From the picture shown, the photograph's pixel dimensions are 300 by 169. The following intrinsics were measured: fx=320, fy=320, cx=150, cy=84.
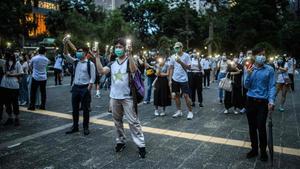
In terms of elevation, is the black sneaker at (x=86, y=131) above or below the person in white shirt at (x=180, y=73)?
below

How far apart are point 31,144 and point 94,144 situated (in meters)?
1.25

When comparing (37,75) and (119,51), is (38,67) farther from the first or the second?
(119,51)

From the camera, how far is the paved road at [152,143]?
209 inches

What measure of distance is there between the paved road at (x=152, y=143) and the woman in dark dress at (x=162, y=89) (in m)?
0.40

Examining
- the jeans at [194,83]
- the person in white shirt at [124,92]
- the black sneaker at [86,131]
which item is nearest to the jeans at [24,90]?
the black sneaker at [86,131]

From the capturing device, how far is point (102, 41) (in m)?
44.2

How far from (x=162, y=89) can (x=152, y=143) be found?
128 inches

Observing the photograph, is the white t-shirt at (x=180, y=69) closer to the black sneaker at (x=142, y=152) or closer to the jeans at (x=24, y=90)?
the black sneaker at (x=142, y=152)

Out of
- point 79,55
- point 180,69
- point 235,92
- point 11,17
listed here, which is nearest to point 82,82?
point 79,55

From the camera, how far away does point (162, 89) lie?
950 cm

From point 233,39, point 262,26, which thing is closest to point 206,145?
point 262,26

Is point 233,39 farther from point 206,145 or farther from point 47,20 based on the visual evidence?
point 206,145

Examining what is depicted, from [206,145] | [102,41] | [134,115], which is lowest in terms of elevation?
[206,145]

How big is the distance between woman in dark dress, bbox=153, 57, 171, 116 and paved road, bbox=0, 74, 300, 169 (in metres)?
0.40
